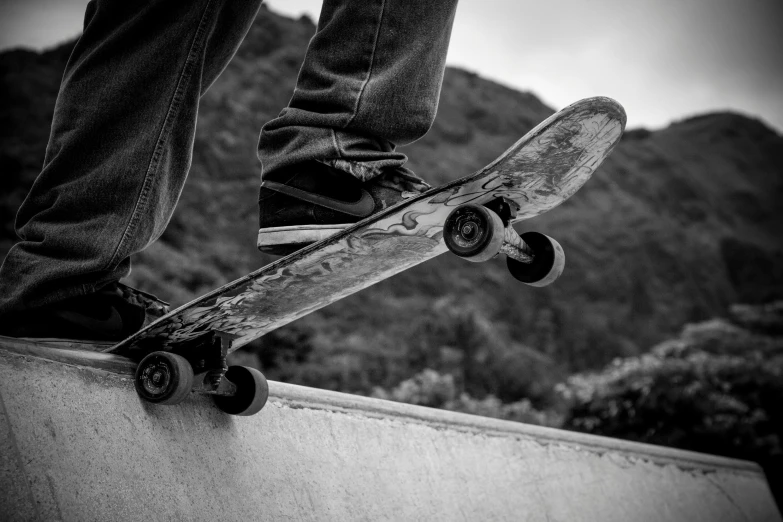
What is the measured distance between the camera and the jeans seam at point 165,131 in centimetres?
118

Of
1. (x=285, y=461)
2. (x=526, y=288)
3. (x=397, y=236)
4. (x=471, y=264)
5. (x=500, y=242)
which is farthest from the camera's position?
(x=526, y=288)

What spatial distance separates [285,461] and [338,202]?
0.60m

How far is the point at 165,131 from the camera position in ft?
4.03

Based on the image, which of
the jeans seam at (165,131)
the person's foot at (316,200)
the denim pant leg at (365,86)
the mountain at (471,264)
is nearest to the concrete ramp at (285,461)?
the jeans seam at (165,131)

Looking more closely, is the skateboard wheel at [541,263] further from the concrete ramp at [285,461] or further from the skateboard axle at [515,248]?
the concrete ramp at [285,461]

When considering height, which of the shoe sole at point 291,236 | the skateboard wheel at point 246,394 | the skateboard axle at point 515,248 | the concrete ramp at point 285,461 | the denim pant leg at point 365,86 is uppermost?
the denim pant leg at point 365,86

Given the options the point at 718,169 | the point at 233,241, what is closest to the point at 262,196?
the point at 233,241

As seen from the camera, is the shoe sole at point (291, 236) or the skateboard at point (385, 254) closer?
the skateboard at point (385, 254)

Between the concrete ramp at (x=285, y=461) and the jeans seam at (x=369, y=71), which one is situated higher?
the jeans seam at (x=369, y=71)

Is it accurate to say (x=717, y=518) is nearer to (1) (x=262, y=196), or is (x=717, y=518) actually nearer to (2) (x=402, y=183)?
(2) (x=402, y=183)

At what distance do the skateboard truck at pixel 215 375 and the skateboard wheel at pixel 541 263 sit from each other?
2.02ft

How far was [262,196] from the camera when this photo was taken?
1.33m

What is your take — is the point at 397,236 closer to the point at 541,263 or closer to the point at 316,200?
the point at 316,200

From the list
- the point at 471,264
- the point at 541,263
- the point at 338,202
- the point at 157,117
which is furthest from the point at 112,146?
the point at 471,264
